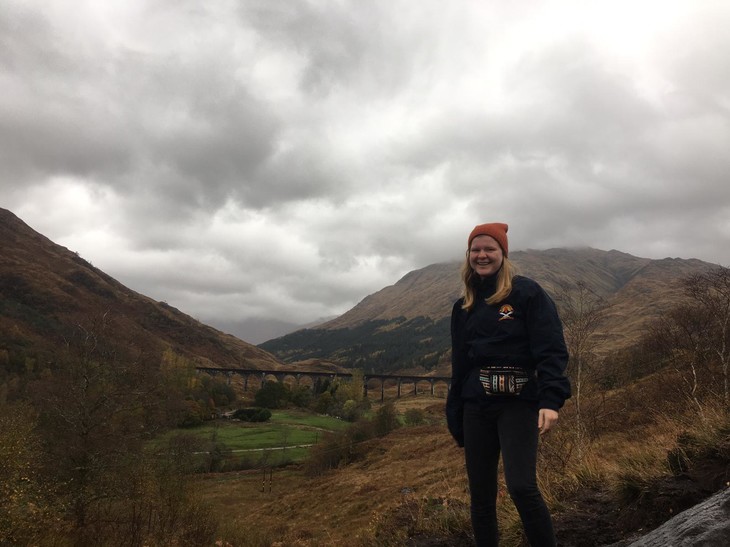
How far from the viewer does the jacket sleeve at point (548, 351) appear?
334 cm

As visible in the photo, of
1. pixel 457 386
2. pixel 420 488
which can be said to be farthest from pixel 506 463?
pixel 420 488

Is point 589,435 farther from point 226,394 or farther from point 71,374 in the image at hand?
point 226,394

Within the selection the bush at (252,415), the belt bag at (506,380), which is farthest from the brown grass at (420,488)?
the bush at (252,415)

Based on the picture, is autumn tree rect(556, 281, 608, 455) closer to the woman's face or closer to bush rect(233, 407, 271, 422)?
the woman's face

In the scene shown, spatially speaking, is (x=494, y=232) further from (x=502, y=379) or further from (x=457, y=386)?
(x=457, y=386)

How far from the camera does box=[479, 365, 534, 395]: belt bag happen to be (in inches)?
139

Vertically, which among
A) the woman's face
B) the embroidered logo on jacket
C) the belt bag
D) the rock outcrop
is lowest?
the rock outcrop

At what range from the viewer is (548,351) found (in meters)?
3.46

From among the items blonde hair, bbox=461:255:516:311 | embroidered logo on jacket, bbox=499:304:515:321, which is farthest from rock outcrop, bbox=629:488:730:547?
blonde hair, bbox=461:255:516:311

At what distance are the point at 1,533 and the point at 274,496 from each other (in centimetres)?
4795

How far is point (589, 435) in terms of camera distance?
501 inches

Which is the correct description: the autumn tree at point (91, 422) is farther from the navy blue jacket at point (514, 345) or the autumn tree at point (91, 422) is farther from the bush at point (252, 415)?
the bush at point (252, 415)

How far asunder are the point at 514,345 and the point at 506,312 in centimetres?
29

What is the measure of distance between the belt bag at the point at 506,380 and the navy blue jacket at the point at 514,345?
44 millimetres
